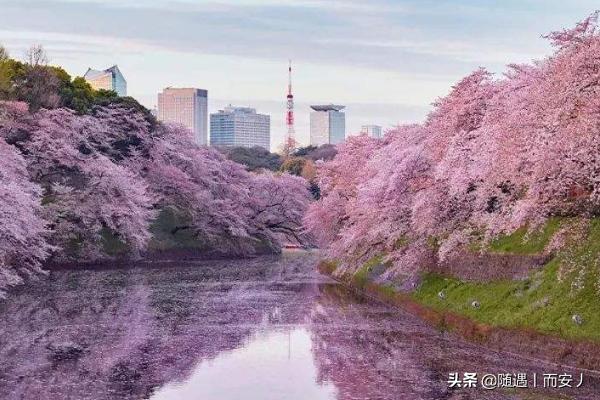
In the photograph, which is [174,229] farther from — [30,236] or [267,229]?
[30,236]

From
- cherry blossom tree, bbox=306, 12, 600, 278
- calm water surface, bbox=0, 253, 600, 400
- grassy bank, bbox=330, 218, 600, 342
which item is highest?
cherry blossom tree, bbox=306, 12, 600, 278

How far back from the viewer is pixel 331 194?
61844 millimetres

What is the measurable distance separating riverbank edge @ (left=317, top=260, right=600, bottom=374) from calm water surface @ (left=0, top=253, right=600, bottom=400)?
43 centimetres

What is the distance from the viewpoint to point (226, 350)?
91.1ft

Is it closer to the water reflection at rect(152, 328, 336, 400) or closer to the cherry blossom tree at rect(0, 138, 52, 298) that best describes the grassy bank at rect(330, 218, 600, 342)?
the water reflection at rect(152, 328, 336, 400)

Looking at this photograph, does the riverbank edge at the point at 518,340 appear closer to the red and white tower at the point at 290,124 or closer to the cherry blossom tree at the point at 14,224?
the cherry blossom tree at the point at 14,224

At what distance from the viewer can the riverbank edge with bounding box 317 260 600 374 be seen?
22938 millimetres

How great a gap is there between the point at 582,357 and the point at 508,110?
10.7 meters

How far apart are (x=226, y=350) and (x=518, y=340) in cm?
859

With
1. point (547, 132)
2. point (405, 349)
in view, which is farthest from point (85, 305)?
point (547, 132)

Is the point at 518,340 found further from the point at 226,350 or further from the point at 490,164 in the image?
the point at 226,350

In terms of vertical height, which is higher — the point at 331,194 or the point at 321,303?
the point at 331,194

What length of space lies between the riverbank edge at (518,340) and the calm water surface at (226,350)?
428mm

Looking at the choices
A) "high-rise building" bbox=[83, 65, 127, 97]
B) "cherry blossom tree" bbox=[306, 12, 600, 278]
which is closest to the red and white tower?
"high-rise building" bbox=[83, 65, 127, 97]
